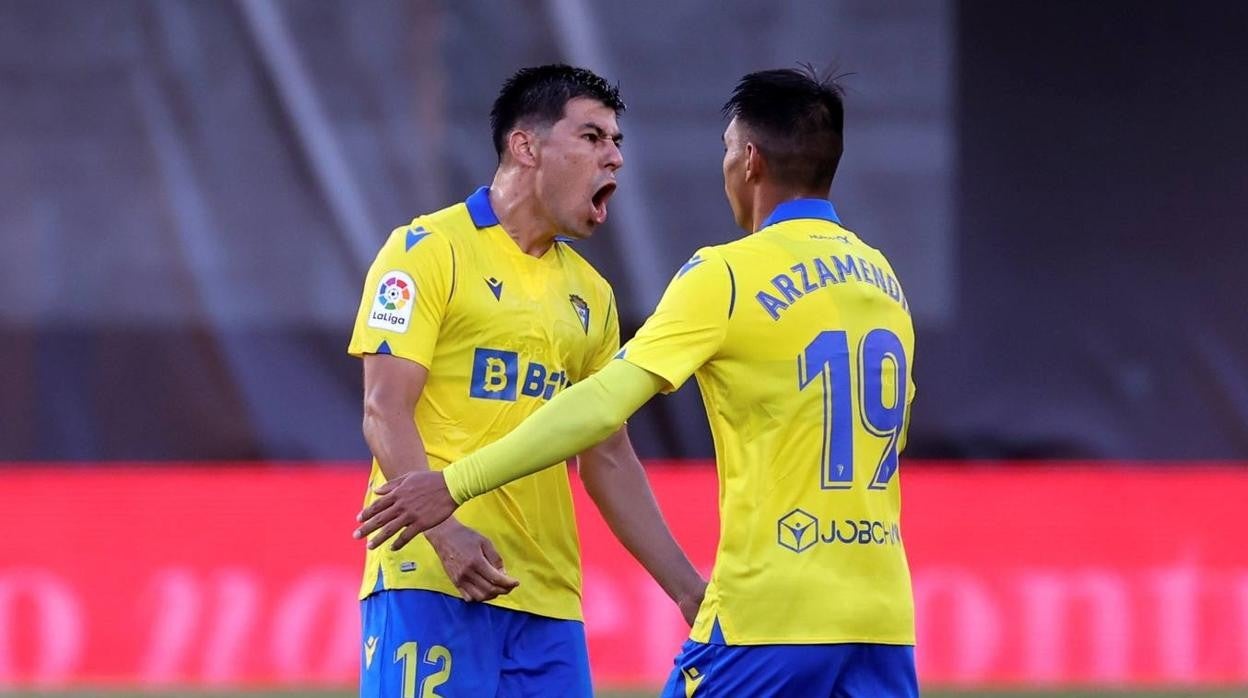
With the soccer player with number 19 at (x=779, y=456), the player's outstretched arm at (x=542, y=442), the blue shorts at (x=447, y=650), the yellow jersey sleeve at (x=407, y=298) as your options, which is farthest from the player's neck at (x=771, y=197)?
the blue shorts at (x=447, y=650)

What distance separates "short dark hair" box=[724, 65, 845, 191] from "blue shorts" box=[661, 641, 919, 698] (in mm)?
886

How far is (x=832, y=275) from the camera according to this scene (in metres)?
3.54

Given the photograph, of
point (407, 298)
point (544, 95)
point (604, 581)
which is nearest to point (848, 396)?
point (407, 298)

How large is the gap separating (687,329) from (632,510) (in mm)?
1016

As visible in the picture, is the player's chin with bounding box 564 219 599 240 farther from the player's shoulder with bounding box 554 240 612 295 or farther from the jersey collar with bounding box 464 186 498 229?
the jersey collar with bounding box 464 186 498 229

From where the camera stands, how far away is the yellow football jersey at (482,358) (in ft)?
13.3

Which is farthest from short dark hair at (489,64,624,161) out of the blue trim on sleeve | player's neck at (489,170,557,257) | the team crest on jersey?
the blue trim on sleeve

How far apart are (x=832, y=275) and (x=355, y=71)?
3957 mm

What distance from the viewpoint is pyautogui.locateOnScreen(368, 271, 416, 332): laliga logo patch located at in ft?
13.1

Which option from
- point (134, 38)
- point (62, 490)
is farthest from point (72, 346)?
point (134, 38)

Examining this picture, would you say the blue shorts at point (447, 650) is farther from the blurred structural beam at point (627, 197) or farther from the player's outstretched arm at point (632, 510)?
the blurred structural beam at point (627, 197)

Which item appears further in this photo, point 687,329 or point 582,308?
point 582,308

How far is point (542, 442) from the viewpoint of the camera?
3.45 meters

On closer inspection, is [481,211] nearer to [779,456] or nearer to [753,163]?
[753,163]
